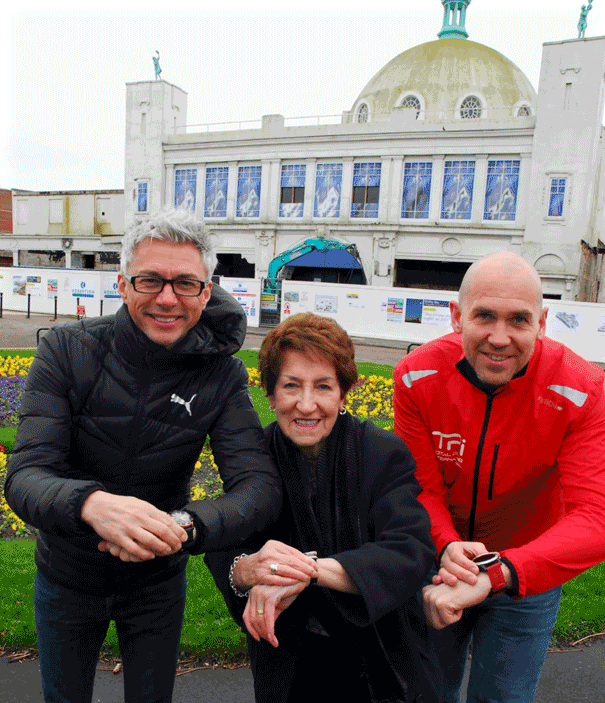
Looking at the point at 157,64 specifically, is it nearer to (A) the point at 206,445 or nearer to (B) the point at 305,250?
(B) the point at 305,250

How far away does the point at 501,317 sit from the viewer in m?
2.15

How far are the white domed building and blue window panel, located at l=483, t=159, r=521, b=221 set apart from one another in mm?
60

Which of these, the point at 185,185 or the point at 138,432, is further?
the point at 185,185

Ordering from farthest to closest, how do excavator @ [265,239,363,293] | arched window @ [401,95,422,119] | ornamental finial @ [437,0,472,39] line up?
ornamental finial @ [437,0,472,39] → arched window @ [401,95,422,119] → excavator @ [265,239,363,293]

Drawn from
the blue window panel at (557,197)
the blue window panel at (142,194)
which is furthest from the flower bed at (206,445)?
the blue window panel at (142,194)

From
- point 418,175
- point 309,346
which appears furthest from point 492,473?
point 418,175

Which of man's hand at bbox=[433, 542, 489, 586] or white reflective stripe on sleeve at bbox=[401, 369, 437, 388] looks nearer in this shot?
man's hand at bbox=[433, 542, 489, 586]

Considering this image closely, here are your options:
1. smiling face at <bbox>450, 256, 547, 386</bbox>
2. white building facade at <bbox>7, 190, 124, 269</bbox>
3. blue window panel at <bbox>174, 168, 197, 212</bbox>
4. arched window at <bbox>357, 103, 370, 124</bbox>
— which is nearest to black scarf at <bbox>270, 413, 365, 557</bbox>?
smiling face at <bbox>450, 256, 547, 386</bbox>

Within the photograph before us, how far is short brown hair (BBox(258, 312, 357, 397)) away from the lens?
6.88ft

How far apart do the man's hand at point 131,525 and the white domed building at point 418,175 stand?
29484 millimetres

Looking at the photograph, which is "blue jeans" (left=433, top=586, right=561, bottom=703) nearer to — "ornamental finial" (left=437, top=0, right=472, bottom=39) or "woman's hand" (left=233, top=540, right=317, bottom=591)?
"woman's hand" (left=233, top=540, right=317, bottom=591)

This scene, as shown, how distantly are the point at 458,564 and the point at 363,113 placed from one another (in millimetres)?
41175

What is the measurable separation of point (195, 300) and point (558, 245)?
3009cm

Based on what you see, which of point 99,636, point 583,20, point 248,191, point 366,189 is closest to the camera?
point 99,636
